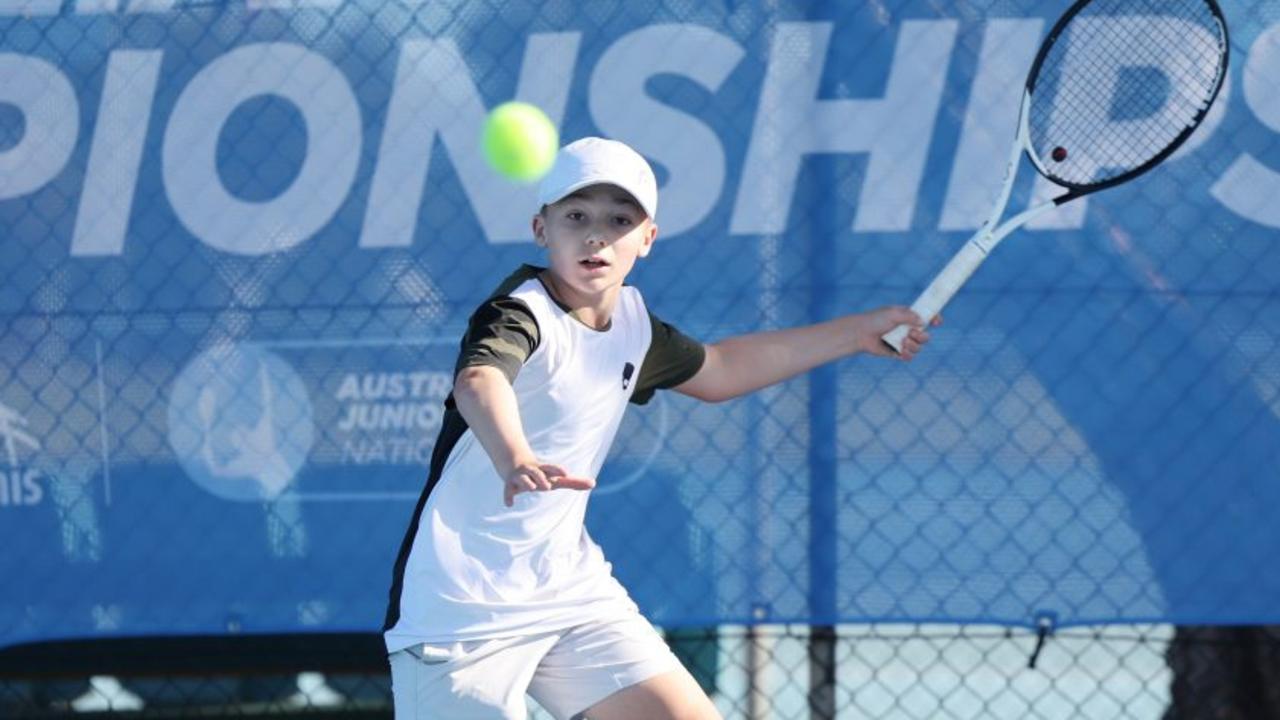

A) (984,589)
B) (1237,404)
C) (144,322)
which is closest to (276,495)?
(144,322)

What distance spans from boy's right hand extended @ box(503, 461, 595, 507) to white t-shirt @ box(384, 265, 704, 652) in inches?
14.5

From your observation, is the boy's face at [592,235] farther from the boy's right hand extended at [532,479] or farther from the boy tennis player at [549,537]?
the boy's right hand extended at [532,479]

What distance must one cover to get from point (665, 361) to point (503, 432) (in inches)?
29.3

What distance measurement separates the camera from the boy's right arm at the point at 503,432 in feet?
8.66

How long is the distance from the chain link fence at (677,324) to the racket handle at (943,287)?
72 centimetres

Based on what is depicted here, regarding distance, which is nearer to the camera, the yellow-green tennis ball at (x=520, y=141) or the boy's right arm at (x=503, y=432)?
the boy's right arm at (x=503, y=432)

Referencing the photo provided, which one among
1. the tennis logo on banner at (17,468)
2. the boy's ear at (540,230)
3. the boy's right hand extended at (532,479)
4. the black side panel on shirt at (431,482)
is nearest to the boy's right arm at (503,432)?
the boy's right hand extended at (532,479)

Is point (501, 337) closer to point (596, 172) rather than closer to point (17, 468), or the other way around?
point (596, 172)

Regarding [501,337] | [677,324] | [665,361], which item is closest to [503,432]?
[501,337]

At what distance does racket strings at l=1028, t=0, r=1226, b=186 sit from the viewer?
159 inches

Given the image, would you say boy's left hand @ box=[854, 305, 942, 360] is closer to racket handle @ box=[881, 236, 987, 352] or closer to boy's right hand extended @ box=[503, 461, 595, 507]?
racket handle @ box=[881, 236, 987, 352]

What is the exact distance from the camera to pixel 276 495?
4.32 metres

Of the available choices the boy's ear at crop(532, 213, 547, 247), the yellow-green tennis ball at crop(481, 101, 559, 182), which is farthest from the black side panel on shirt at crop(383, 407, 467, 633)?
the yellow-green tennis ball at crop(481, 101, 559, 182)

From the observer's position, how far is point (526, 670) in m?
3.14
